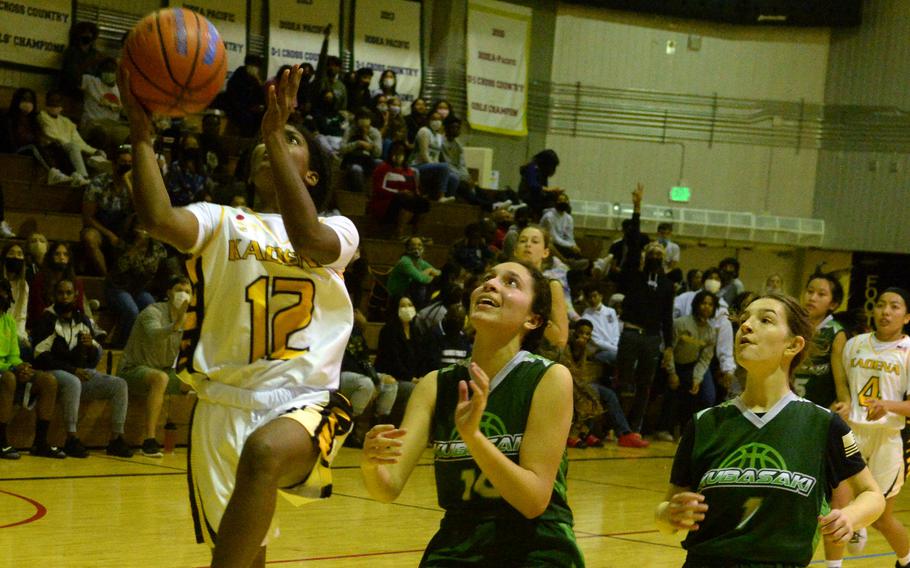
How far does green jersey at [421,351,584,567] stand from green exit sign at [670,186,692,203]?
17691mm

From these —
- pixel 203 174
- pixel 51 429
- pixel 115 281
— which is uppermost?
pixel 203 174

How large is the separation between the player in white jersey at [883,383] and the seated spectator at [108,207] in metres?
6.87

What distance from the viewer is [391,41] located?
1802 centimetres

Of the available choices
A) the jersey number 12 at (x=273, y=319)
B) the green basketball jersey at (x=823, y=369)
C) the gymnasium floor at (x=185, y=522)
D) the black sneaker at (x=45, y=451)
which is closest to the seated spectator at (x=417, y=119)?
the gymnasium floor at (x=185, y=522)

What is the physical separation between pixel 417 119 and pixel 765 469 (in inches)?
502

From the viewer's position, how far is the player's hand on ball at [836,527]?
3.20m

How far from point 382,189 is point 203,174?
270 cm

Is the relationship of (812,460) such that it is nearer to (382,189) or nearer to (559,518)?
(559,518)

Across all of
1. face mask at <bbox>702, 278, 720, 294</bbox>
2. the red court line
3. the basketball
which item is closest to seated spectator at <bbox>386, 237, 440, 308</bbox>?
face mask at <bbox>702, 278, 720, 294</bbox>

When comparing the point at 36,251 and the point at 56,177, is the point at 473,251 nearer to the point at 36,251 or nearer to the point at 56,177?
the point at 56,177

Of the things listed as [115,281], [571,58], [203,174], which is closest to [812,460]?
[115,281]

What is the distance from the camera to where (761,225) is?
2066cm

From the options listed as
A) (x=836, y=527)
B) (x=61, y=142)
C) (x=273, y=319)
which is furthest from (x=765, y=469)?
(x=61, y=142)

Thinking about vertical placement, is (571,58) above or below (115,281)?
above
